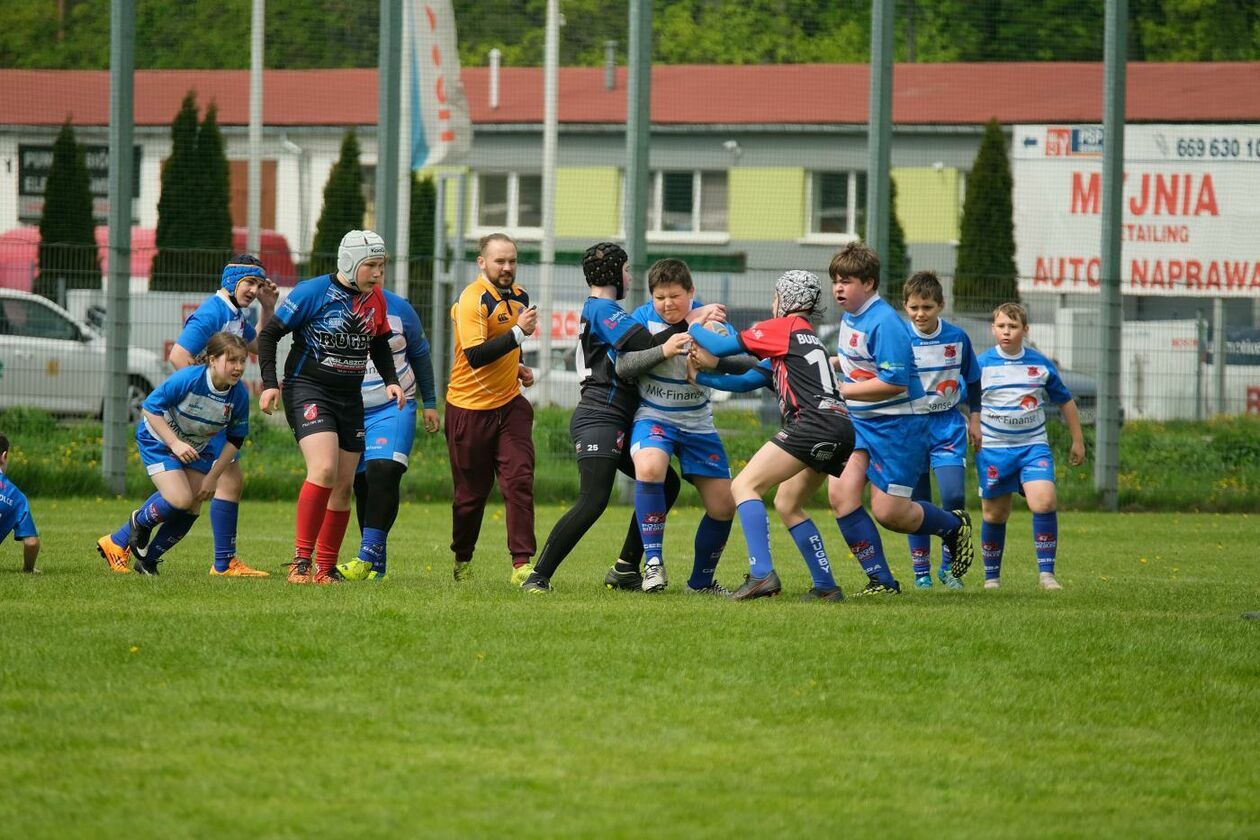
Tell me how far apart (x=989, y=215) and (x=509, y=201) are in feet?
32.2

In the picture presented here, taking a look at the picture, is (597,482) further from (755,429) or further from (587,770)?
(755,429)

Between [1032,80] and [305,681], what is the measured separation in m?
21.6

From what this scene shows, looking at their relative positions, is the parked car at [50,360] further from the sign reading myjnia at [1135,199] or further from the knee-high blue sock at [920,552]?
the sign reading myjnia at [1135,199]

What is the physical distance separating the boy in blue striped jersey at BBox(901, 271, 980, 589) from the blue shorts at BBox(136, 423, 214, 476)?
4503mm

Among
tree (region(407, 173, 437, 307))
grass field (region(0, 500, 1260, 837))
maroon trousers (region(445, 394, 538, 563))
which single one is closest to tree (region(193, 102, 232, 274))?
tree (region(407, 173, 437, 307))

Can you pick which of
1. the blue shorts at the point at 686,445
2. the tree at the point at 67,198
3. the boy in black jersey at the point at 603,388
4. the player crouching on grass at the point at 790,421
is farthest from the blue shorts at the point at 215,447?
the tree at the point at 67,198

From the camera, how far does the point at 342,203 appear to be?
28.5m

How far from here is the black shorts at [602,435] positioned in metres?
8.99

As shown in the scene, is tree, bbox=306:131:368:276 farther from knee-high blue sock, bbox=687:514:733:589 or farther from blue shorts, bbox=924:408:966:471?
knee-high blue sock, bbox=687:514:733:589

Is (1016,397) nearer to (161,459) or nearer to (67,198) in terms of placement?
(161,459)

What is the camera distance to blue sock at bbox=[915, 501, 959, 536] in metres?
9.71

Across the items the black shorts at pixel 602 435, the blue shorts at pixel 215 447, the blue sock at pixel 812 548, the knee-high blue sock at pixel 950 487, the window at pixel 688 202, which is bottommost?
the blue sock at pixel 812 548

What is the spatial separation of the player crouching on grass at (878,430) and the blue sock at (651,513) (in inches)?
36.5

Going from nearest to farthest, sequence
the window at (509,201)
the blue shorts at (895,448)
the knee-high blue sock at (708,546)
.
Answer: the knee-high blue sock at (708,546)
the blue shorts at (895,448)
the window at (509,201)
